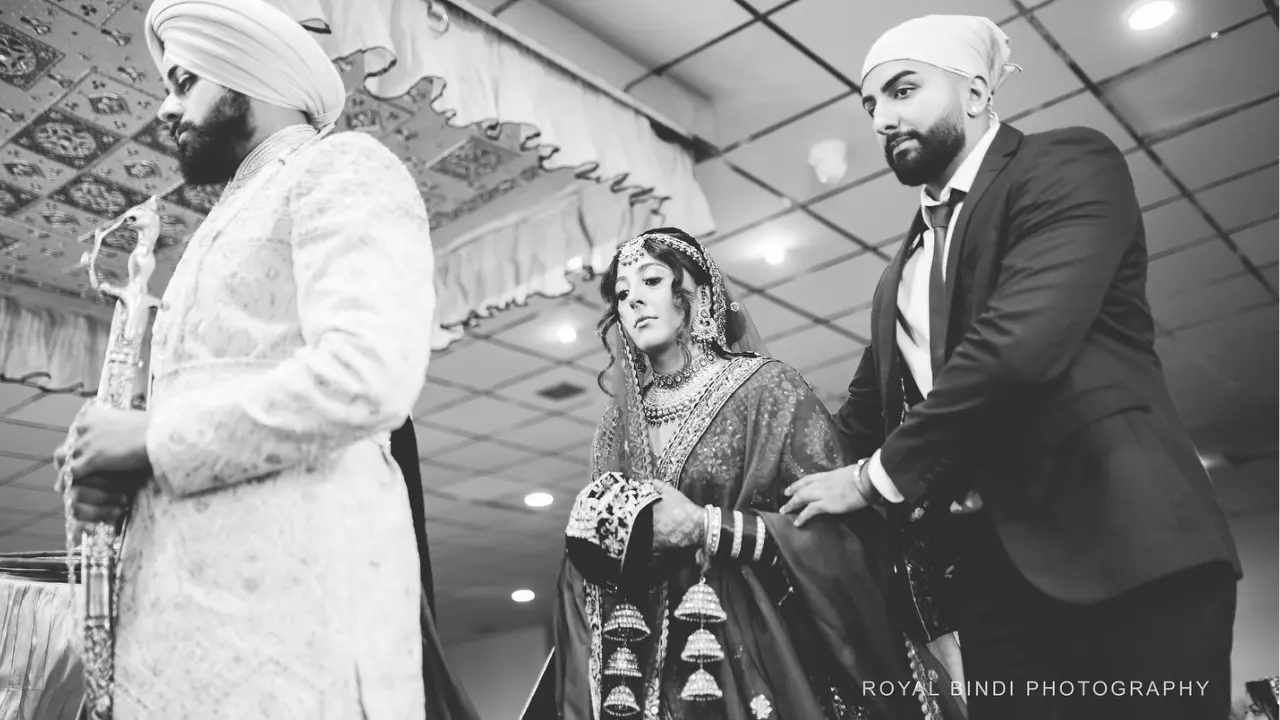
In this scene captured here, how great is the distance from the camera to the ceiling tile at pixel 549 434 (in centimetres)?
712

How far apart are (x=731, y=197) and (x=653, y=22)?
121 cm

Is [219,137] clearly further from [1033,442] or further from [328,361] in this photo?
[1033,442]

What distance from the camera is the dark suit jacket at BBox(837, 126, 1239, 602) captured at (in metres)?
1.20

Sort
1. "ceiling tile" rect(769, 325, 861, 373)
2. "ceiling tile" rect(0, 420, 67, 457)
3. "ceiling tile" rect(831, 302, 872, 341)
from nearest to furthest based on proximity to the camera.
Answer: "ceiling tile" rect(831, 302, 872, 341)
"ceiling tile" rect(769, 325, 861, 373)
"ceiling tile" rect(0, 420, 67, 457)

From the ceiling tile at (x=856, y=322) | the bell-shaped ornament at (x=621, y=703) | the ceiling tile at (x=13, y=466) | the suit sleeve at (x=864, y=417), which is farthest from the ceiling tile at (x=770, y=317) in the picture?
the ceiling tile at (x=13, y=466)

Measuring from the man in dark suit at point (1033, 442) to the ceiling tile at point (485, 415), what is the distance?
5.22 meters

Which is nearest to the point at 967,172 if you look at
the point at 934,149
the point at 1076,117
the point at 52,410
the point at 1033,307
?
the point at 934,149

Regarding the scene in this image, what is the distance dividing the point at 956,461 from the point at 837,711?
49cm

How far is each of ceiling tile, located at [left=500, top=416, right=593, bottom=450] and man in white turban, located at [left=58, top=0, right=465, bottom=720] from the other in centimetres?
586

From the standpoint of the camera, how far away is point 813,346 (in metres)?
6.25

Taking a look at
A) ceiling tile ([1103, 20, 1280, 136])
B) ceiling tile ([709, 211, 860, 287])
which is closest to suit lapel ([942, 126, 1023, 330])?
ceiling tile ([1103, 20, 1280, 136])

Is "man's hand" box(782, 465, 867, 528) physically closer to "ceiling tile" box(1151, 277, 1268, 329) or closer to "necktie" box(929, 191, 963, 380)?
"necktie" box(929, 191, 963, 380)

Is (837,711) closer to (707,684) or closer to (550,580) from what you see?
(707,684)

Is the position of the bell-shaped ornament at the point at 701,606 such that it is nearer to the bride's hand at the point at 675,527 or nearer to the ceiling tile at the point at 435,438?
the bride's hand at the point at 675,527
